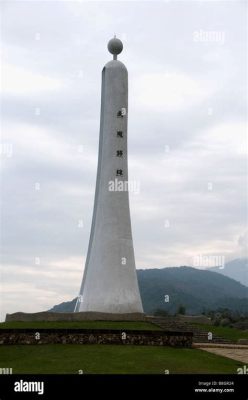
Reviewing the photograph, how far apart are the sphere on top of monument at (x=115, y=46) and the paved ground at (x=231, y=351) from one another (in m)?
18.5

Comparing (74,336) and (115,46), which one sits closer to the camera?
(74,336)

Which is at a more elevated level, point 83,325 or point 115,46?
point 115,46

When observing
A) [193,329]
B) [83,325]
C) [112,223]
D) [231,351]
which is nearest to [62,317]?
[83,325]

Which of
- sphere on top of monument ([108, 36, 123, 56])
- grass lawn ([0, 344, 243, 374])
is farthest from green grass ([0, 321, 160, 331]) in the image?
sphere on top of monument ([108, 36, 123, 56])

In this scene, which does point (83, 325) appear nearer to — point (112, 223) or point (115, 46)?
point (112, 223)

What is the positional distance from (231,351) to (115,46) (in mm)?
19490

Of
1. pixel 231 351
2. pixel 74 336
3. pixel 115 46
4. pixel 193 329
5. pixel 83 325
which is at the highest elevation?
pixel 115 46

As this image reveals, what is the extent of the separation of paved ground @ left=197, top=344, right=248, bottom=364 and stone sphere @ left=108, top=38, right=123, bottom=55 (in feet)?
60.6

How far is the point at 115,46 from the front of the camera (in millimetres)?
33562

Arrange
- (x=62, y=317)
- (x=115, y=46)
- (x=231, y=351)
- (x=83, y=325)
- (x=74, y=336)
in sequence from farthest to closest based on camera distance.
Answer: (x=115, y=46)
(x=62, y=317)
(x=83, y=325)
(x=231, y=351)
(x=74, y=336)

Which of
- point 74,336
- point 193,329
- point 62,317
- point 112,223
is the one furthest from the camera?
point 112,223

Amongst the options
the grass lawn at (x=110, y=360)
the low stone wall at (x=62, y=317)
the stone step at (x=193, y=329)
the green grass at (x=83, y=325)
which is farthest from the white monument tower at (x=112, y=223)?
the grass lawn at (x=110, y=360)
